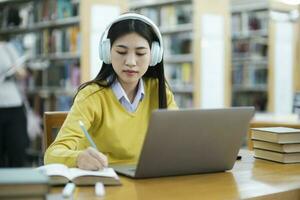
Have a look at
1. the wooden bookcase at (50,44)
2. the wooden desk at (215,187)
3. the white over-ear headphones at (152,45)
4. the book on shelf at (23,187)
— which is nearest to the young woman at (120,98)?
the white over-ear headphones at (152,45)

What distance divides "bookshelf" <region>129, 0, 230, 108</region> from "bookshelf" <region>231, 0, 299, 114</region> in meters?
0.80

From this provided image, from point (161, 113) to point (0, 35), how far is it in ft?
15.3

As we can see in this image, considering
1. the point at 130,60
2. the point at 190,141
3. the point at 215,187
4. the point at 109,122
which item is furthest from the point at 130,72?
the point at 215,187

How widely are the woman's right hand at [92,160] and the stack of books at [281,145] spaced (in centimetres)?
59

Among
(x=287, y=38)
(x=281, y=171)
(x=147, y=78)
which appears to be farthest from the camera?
(x=287, y=38)

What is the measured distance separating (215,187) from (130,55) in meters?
0.56

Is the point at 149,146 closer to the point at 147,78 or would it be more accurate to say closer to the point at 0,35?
the point at 147,78

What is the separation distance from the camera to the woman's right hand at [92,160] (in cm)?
112

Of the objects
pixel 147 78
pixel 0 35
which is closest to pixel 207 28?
pixel 0 35

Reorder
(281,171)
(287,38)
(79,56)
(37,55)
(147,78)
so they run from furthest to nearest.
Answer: (287,38)
(37,55)
(79,56)
(147,78)
(281,171)

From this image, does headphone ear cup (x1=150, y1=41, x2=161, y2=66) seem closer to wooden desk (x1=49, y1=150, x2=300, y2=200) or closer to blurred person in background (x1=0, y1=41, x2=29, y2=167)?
wooden desk (x1=49, y1=150, x2=300, y2=200)

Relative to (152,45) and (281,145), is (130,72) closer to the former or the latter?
(152,45)

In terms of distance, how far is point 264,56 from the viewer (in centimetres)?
591

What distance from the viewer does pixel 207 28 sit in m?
5.03
